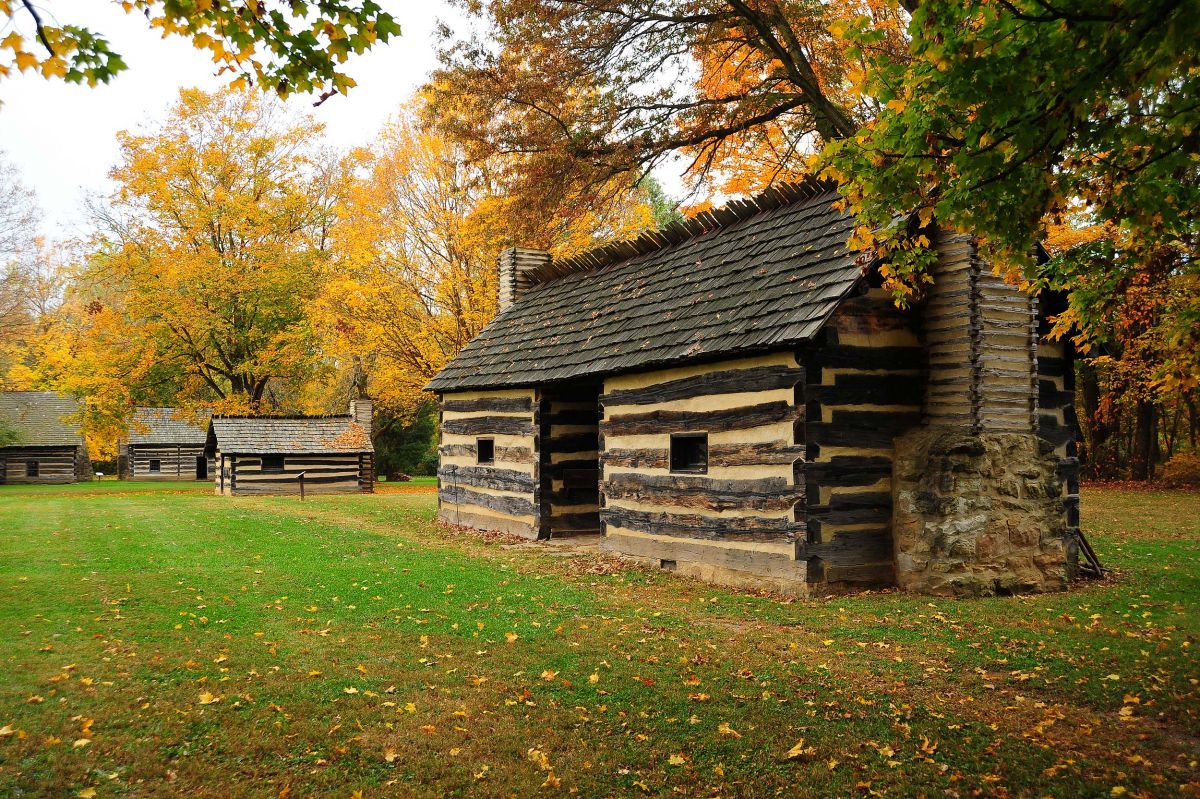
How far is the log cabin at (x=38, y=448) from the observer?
4369cm

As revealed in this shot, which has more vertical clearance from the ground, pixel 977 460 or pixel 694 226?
pixel 694 226

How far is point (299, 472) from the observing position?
3019 cm

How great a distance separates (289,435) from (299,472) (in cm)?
140

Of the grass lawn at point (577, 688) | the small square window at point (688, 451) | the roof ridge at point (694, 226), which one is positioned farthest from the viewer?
the roof ridge at point (694, 226)

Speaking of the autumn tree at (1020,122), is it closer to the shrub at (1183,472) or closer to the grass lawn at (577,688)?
the grass lawn at (577,688)

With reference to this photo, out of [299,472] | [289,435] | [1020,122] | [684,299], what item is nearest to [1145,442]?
[684,299]

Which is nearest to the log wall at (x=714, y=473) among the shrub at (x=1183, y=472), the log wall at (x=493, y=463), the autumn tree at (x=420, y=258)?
the log wall at (x=493, y=463)

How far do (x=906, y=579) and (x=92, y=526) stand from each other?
16.5m

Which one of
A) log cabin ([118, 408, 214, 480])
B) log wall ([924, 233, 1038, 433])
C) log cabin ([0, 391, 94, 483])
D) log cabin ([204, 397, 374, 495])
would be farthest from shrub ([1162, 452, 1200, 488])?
log cabin ([0, 391, 94, 483])

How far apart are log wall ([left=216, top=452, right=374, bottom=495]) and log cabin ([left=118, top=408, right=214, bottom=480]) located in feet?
68.9

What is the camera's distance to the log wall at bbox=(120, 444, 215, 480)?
160 feet

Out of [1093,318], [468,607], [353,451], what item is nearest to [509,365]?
[468,607]

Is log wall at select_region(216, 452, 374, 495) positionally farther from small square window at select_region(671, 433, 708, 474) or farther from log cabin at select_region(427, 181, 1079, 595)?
small square window at select_region(671, 433, 708, 474)

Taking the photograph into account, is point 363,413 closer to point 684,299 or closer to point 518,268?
point 518,268
